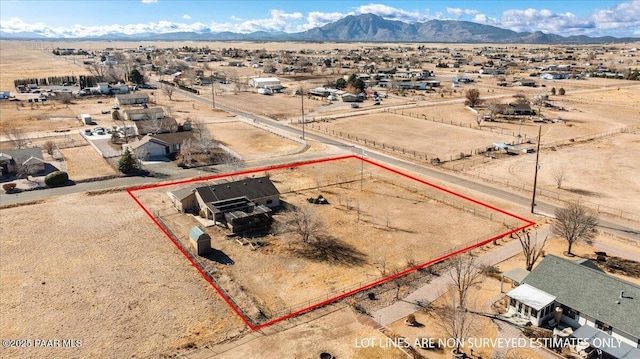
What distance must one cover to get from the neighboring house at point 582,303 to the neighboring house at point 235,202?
21985 mm

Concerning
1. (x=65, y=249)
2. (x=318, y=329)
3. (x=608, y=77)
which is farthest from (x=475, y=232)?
(x=608, y=77)

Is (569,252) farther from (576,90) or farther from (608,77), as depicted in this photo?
(608,77)

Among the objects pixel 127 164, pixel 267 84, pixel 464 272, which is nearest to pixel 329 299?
pixel 464 272

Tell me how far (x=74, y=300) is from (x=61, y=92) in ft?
331

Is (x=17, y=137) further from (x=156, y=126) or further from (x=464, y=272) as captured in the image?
(x=464, y=272)

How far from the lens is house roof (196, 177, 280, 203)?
4178cm

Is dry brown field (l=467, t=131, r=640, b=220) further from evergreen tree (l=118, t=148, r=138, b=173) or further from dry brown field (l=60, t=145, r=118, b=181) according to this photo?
dry brown field (l=60, t=145, r=118, b=181)

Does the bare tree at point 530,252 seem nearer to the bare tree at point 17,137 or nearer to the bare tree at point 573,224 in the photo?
the bare tree at point 573,224

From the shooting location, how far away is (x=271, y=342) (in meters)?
24.3

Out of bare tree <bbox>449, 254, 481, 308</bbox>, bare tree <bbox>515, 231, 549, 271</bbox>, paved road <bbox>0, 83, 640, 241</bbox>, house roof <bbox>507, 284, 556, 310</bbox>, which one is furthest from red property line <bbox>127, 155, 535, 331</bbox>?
house roof <bbox>507, 284, 556, 310</bbox>

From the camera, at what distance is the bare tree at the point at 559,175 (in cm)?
5056

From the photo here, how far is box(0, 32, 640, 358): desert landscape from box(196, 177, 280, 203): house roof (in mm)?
2509

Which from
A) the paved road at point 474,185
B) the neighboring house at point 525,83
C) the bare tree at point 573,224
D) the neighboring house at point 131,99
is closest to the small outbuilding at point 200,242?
the bare tree at point 573,224

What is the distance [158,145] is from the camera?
202 ft
